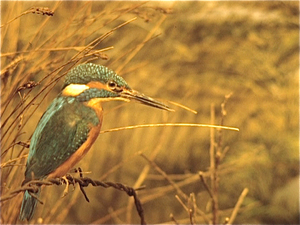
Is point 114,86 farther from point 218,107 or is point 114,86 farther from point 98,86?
point 218,107

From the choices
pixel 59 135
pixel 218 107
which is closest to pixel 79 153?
pixel 59 135

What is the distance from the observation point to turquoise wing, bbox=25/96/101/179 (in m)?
0.70

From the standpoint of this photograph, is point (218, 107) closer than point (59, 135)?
No

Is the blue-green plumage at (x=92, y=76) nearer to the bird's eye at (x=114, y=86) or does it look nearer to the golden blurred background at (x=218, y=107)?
the bird's eye at (x=114, y=86)

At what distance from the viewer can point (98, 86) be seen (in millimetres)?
702

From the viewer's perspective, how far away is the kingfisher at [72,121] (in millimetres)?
700

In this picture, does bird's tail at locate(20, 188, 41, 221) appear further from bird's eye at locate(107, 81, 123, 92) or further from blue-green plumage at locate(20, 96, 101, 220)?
bird's eye at locate(107, 81, 123, 92)

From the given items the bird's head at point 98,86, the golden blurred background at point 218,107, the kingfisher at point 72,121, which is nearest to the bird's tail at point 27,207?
the kingfisher at point 72,121

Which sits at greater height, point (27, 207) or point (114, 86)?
point (114, 86)

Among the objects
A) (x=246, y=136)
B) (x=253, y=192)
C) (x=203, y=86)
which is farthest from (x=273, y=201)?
(x=203, y=86)

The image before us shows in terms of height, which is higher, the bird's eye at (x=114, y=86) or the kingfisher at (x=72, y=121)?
the bird's eye at (x=114, y=86)

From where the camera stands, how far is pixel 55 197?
6.71 feet

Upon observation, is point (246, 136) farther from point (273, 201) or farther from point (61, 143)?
point (61, 143)

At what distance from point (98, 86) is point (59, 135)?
8 centimetres
